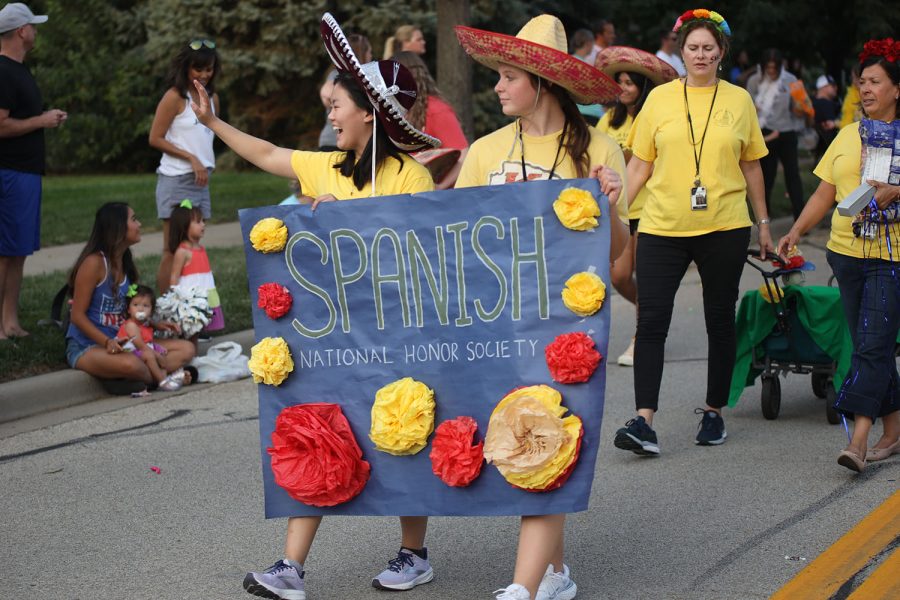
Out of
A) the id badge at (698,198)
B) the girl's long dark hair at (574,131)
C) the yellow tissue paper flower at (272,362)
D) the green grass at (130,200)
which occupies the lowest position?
the green grass at (130,200)

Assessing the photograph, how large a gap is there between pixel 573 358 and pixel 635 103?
462 centimetres

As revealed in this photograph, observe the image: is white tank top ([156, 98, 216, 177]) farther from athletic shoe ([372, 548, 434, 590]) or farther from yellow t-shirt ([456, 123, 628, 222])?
athletic shoe ([372, 548, 434, 590])

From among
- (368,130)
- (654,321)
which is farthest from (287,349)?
(654,321)

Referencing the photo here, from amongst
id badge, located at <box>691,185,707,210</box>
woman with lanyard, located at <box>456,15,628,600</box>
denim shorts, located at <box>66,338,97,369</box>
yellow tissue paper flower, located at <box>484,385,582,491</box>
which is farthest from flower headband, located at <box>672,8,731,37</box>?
denim shorts, located at <box>66,338,97,369</box>

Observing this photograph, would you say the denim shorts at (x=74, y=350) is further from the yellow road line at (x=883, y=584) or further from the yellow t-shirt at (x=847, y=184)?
the yellow road line at (x=883, y=584)

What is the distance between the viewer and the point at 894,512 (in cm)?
541

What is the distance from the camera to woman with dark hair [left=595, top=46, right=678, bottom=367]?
8047 millimetres

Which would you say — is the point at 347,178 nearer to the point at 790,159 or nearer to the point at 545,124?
the point at 545,124

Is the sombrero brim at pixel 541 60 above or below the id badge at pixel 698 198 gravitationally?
above

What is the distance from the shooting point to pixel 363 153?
4652 mm

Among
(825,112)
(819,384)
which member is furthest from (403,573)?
(825,112)

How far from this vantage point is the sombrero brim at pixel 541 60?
175 inches

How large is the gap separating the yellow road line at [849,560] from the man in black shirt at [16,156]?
225 inches

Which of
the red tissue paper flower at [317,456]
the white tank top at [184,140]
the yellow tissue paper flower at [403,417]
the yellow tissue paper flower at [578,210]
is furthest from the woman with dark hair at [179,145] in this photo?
the yellow tissue paper flower at [578,210]
